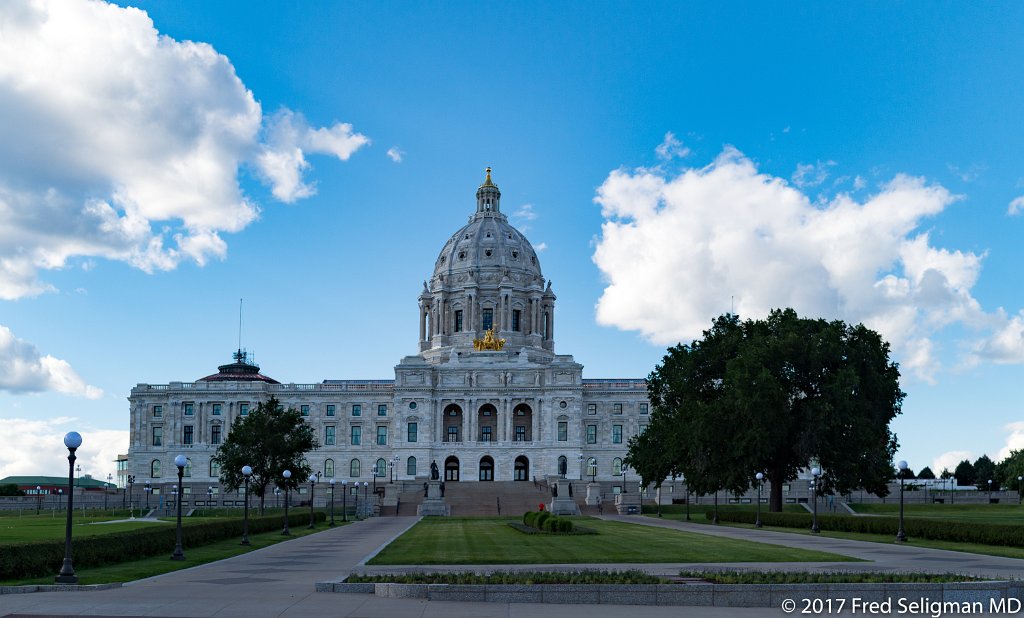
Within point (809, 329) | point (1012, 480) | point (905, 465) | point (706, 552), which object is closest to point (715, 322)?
point (809, 329)

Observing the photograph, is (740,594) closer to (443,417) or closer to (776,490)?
(776,490)

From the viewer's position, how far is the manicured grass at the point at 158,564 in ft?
92.5

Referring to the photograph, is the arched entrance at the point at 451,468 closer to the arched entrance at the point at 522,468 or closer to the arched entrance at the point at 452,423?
the arched entrance at the point at 452,423

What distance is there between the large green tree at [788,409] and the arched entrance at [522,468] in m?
59.0

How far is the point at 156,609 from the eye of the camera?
2133 centimetres

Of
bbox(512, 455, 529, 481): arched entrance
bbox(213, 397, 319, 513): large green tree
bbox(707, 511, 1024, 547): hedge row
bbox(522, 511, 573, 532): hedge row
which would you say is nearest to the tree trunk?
bbox(707, 511, 1024, 547): hedge row

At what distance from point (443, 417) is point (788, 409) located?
7305cm

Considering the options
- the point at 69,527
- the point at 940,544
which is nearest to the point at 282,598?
the point at 69,527

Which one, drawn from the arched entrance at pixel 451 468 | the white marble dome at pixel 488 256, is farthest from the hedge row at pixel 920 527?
the white marble dome at pixel 488 256

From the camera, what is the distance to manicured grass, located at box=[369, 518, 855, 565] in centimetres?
3312

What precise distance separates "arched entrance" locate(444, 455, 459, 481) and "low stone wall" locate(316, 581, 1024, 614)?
111959 millimetres

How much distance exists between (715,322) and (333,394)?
71.8 metres

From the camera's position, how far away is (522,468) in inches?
5320

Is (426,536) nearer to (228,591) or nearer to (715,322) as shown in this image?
(228,591)
